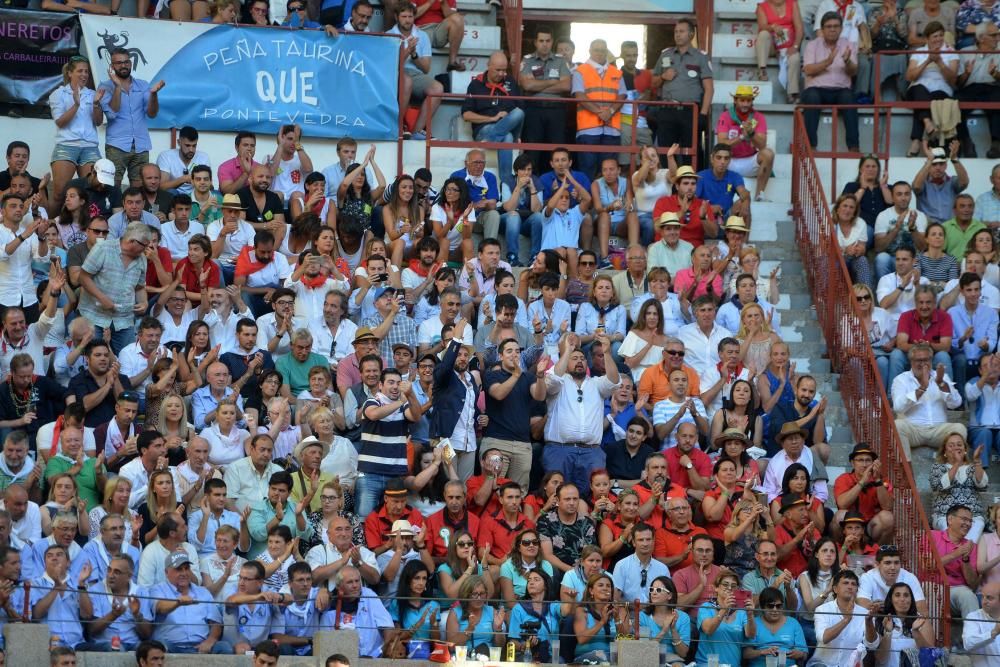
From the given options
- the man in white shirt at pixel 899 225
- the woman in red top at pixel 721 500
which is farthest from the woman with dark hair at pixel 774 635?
the man in white shirt at pixel 899 225

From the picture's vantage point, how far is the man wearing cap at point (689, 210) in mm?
21547

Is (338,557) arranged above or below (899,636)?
above

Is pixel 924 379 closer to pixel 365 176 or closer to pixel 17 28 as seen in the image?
pixel 365 176

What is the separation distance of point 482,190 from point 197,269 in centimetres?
354

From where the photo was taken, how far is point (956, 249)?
21984 millimetres

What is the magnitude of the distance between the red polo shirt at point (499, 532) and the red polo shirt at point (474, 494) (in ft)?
0.37

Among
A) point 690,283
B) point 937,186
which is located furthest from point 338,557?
point 937,186

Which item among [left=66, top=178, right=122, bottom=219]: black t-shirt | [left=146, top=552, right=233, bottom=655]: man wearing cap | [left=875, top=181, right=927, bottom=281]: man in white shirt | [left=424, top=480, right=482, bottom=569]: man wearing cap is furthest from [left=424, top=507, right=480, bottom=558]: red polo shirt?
[left=875, top=181, right=927, bottom=281]: man in white shirt

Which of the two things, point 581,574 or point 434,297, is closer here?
point 581,574

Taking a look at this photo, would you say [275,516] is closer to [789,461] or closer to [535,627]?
[535,627]

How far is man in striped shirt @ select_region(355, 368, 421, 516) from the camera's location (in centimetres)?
1780

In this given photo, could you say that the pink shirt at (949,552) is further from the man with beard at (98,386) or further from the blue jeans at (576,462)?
the man with beard at (98,386)

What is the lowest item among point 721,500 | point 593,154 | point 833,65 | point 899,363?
point 721,500

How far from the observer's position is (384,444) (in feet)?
58.6
